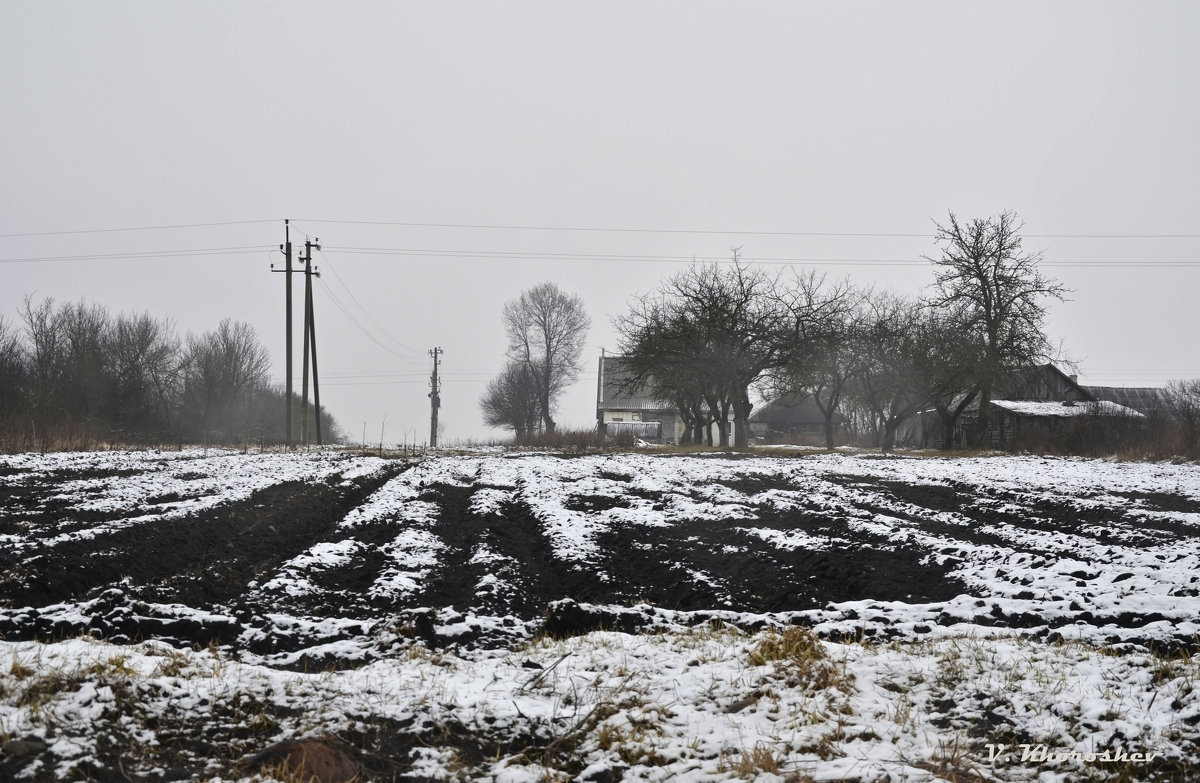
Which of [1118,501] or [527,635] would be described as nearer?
[527,635]

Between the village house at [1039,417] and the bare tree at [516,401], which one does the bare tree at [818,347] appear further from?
the bare tree at [516,401]

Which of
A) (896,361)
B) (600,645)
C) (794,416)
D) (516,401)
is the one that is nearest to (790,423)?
(794,416)

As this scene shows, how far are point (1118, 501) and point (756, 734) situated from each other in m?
9.73

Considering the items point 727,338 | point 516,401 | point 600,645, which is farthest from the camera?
point 516,401

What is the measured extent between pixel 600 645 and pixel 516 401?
191ft

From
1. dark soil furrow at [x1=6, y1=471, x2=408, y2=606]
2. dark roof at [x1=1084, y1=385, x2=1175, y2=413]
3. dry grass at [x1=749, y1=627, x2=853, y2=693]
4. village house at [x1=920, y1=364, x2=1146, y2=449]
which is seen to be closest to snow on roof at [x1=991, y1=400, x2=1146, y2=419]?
village house at [x1=920, y1=364, x2=1146, y2=449]

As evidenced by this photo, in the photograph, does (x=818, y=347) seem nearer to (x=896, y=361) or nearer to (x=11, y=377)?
(x=896, y=361)

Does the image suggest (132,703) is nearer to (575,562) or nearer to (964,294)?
(575,562)

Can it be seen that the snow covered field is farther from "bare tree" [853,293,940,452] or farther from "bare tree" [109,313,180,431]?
"bare tree" [109,313,180,431]

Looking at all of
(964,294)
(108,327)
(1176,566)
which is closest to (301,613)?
(1176,566)

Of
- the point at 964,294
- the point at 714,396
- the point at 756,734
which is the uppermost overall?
the point at 964,294

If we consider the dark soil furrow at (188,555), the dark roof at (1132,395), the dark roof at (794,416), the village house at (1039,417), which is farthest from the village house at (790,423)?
the dark soil furrow at (188,555)

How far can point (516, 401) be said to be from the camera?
6203 centimetres

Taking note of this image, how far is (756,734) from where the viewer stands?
308 centimetres
